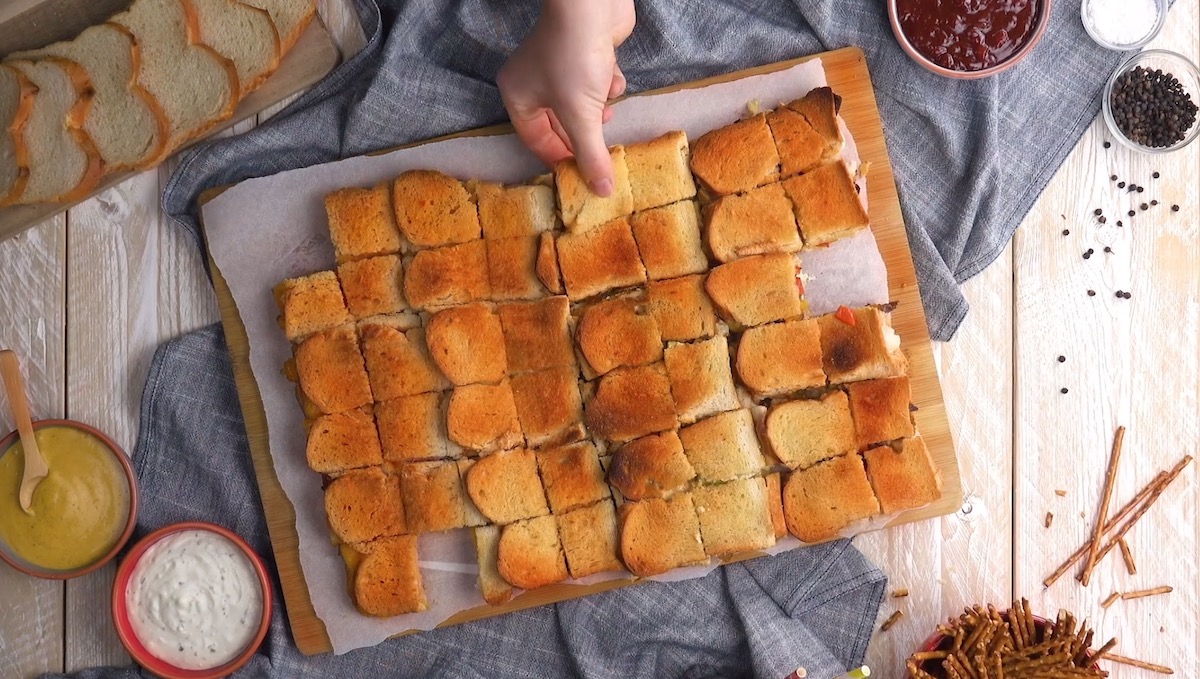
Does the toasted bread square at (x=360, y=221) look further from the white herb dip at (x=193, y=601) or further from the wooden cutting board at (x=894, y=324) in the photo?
the white herb dip at (x=193, y=601)

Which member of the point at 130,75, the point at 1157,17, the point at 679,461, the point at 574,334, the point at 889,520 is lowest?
the point at 889,520

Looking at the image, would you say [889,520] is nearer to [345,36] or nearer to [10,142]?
[345,36]

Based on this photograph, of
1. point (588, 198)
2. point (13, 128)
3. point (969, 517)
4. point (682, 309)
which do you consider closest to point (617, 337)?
point (682, 309)

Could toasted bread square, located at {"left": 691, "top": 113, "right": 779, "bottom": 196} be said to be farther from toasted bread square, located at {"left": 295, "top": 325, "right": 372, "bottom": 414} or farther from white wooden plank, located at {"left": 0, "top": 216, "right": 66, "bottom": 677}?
white wooden plank, located at {"left": 0, "top": 216, "right": 66, "bottom": 677}

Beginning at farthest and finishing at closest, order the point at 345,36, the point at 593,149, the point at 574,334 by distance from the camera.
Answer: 1. the point at 345,36
2. the point at 574,334
3. the point at 593,149

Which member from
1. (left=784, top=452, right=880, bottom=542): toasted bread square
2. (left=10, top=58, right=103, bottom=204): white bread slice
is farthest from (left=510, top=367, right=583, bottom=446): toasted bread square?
(left=10, top=58, right=103, bottom=204): white bread slice

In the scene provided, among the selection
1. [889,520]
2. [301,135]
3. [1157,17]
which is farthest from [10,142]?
[1157,17]
